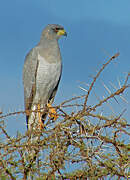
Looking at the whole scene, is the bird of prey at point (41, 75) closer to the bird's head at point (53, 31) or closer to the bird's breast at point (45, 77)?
the bird's breast at point (45, 77)

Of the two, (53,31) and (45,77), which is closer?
(45,77)

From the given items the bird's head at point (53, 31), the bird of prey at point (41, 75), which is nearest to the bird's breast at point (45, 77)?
the bird of prey at point (41, 75)

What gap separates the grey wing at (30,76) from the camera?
6188 mm

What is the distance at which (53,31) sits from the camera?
7.00m

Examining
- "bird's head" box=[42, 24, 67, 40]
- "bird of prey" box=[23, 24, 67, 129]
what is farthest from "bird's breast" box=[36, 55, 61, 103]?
"bird's head" box=[42, 24, 67, 40]

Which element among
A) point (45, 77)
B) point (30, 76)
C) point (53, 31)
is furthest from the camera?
point (53, 31)

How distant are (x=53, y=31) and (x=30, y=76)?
1326mm

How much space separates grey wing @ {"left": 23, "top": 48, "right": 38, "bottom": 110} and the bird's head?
0.68 meters

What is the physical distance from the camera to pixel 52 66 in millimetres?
6184

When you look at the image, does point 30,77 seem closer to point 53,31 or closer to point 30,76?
point 30,76

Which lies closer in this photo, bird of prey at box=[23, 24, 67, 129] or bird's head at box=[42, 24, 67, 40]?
bird of prey at box=[23, 24, 67, 129]

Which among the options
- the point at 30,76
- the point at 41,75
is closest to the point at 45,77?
the point at 41,75

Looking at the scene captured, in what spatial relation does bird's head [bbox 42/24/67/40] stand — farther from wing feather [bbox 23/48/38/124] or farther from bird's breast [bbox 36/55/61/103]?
bird's breast [bbox 36/55/61/103]

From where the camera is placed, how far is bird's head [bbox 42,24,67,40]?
273 inches
